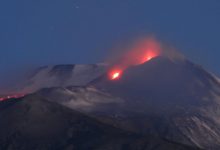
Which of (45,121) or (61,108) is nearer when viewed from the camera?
(45,121)

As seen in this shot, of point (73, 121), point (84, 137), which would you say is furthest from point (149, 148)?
point (73, 121)

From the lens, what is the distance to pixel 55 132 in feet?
535

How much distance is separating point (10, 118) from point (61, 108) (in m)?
17.3

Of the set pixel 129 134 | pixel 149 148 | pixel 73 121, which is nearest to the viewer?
pixel 149 148

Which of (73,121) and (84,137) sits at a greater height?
(73,121)

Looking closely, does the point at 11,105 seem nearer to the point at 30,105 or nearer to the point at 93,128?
the point at 30,105

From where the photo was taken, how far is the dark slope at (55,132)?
145125 millimetres

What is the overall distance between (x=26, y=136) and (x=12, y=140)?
13.0 feet

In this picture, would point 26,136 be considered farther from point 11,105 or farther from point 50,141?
point 11,105

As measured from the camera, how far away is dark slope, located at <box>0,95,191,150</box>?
476 ft

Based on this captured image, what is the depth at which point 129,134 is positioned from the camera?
153250mm

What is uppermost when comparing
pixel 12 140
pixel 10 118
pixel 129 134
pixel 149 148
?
pixel 10 118

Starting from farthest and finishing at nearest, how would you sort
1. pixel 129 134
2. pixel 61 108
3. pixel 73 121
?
pixel 61 108, pixel 73 121, pixel 129 134

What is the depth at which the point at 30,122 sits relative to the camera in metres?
172
